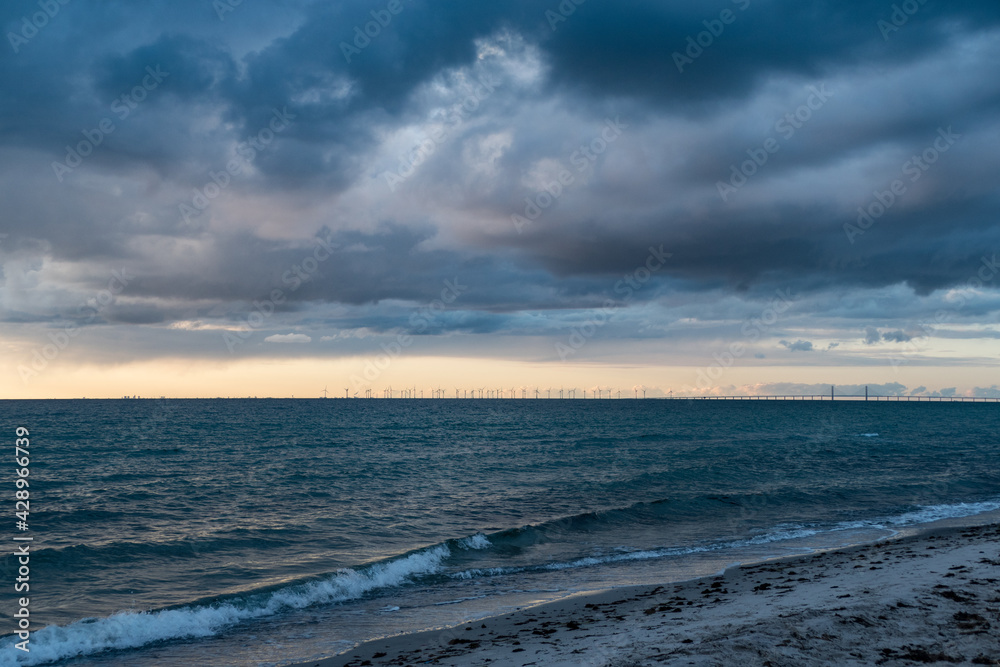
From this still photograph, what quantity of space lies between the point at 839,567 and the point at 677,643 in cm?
1041

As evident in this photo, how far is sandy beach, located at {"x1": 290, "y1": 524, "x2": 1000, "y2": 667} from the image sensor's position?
11.0 m

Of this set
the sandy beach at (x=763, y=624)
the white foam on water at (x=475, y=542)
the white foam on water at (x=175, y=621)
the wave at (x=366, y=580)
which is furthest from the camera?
the white foam on water at (x=475, y=542)

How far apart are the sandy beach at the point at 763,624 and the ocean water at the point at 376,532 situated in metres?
1.92

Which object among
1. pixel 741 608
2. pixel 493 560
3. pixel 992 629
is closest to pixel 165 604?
pixel 493 560

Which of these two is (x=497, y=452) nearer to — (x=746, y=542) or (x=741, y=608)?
(x=746, y=542)

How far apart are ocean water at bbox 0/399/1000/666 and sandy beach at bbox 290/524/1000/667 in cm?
192

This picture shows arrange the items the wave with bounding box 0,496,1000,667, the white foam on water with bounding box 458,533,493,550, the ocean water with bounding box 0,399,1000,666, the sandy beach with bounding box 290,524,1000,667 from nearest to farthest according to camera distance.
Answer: the sandy beach with bounding box 290,524,1000,667
the wave with bounding box 0,496,1000,667
the ocean water with bounding box 0,399,1000,666
the white foam on water with bounding box 458,533,493,550

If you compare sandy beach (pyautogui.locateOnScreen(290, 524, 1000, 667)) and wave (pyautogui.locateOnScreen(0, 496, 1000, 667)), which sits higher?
sandy beach (pyautogui.locateOnScreen(290, 524, 1000, 667))

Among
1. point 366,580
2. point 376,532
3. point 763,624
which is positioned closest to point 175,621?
point 366,580

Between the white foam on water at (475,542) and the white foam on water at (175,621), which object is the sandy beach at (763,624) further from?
the white foam on water at (475,542)

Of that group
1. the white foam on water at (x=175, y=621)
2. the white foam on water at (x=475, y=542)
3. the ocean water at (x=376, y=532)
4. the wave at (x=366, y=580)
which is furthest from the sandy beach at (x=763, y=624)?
the white foam on water at (x=475, y=542)

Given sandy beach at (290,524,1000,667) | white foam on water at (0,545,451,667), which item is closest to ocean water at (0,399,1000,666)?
white foam on water at (0,545,451,667)

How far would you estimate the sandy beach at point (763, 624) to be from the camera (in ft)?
36.2

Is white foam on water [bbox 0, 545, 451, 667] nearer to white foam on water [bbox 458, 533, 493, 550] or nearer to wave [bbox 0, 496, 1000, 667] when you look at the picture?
wave [bbox 0, 496, 1000, 667]
